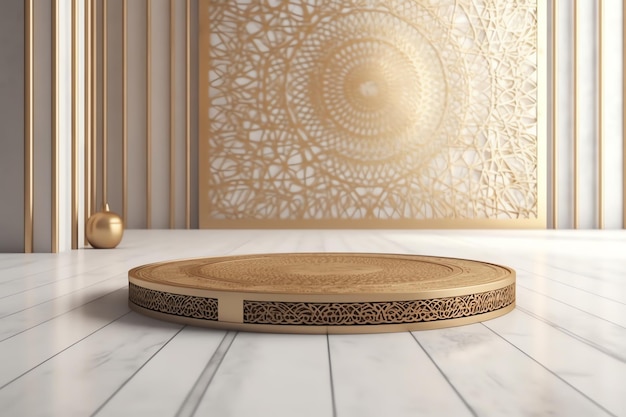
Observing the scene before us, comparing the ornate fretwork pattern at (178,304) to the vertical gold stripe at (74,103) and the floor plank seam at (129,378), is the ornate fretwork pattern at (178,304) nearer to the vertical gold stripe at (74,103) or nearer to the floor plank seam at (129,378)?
the floor plank seam at (129,378)

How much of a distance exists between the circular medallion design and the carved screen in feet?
11.5

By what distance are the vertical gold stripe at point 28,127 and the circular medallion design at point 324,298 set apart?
1590 mm

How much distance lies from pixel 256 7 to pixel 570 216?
11.0 ft

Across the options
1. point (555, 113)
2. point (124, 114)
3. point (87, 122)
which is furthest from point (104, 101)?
point (555, 113)

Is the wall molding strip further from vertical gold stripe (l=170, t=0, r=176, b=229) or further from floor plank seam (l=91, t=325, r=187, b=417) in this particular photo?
floor plank seam (l=91, t=325, r=187, b=417)

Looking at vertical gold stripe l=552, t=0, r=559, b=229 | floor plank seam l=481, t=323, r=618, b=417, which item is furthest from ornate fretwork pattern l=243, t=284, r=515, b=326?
vertical gold stripe l=552, t=0, r=559, b=229

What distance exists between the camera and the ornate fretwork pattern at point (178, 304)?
1323mm

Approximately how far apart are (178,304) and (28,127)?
6.66 ft

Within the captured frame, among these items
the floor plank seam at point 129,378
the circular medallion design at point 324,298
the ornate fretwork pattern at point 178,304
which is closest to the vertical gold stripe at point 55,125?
the circular medallion design at point 324,298

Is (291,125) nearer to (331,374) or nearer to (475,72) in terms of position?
(475,72)

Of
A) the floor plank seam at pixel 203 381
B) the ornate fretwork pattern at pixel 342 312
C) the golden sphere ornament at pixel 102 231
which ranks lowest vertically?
the floor plank seam at pixel 203 381

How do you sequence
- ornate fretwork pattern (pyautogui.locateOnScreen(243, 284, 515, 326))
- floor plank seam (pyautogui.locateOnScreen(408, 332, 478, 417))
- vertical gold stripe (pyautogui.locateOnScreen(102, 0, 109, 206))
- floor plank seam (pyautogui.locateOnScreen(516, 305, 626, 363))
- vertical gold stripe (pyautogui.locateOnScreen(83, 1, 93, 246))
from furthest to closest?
vertical gold stripe (pyautogui.locateOnScreen(102, 0, 109, 206)) → vertical gold stripe (pyautogui.locateOnScreen(83, 1, 93, 246)) → ornate fretwork pattern (pyautogui.locateOnScreen(243, 284, 515, 326)) → floor plank seam (pyautogui.locateOnScreen(516, 305, 626, 363)) → floor plank seam (pyautogui.locateOnScreen(408, 332, 478, 417))

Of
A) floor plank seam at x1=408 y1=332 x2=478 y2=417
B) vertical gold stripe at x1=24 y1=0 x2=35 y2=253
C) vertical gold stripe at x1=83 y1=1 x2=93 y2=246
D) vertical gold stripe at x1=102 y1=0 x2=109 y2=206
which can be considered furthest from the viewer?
vertical gold stripe at x1=102 y1=0 x2=109 y2=206

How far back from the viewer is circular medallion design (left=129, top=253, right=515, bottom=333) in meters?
1.28
